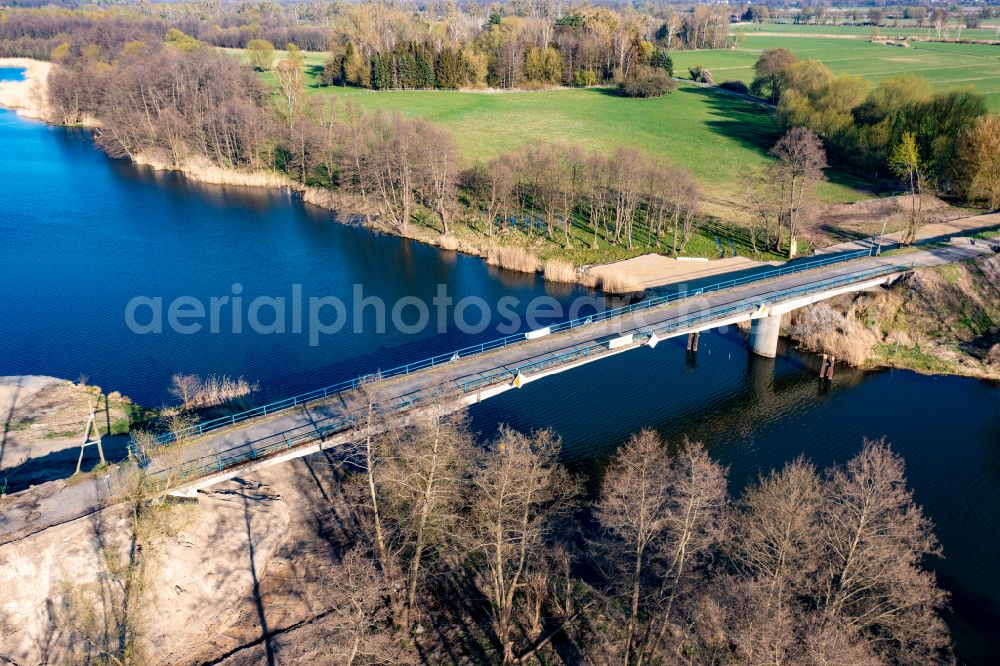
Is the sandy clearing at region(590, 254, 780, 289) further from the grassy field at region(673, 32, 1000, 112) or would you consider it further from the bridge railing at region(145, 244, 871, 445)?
→ the grassy field at region(673, 32, 1000, 112)

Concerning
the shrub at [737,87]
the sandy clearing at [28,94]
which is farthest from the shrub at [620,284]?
the sandy clearing at [28,94]

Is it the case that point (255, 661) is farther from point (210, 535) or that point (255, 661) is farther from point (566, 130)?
point (566, 130)

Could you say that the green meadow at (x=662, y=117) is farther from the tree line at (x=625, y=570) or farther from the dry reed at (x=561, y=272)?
the tree line at (x=625, y=570)

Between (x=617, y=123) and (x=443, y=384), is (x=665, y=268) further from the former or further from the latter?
(x=617, y=123)

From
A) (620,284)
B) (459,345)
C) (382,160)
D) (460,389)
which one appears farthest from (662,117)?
(460,389)

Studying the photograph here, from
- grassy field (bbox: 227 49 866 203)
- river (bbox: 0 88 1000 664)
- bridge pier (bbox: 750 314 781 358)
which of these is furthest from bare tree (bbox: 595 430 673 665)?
grassy field (bbox: 227 49 866 203)

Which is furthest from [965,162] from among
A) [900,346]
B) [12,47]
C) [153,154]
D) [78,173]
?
[12,47]

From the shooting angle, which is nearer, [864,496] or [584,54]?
[864,496]
